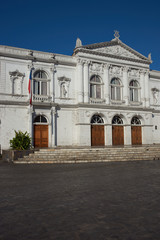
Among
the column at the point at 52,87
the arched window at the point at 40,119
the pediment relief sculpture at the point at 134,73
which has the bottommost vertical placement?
the arched window at the point at 40,119

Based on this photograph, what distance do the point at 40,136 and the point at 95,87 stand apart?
8.44 metres

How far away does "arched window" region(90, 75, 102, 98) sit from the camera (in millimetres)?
26531

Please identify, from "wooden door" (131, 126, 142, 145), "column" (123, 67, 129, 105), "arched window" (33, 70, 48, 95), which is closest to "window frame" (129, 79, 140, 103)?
"column" (123, 67, 129, 105)

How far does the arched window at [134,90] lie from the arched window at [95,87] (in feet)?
14.4

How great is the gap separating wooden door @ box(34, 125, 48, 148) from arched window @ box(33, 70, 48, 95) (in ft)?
11.8

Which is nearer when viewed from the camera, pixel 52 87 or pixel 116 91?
pixel 52 87

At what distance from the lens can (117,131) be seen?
2716cm

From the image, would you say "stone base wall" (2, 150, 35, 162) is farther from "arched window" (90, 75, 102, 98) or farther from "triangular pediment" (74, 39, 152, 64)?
"triangular pediment" (74, 39, 152, 64)

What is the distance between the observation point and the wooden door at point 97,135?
25.6 meters

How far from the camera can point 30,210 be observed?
5016 mm

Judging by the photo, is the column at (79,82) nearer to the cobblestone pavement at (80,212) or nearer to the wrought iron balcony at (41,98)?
the wrought iron balcony at (41,98)

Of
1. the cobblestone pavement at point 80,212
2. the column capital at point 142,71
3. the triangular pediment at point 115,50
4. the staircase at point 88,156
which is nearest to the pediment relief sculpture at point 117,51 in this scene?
the triangular pediment at point 115,50

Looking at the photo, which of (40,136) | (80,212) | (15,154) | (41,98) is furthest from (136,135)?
(80,212)

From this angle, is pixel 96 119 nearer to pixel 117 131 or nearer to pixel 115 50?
pixel 117 131
